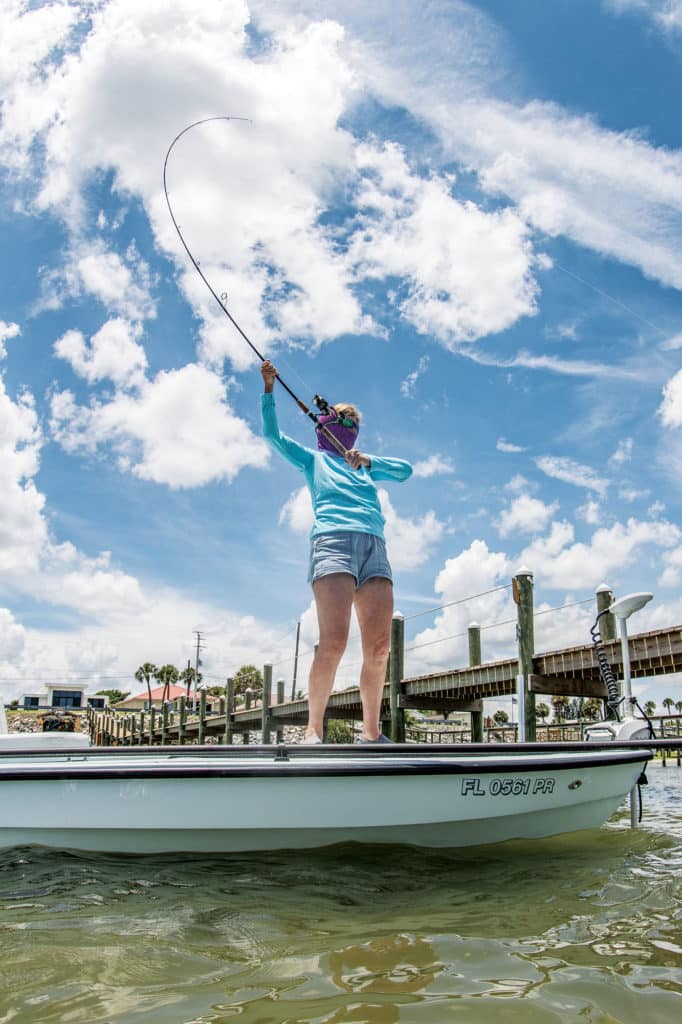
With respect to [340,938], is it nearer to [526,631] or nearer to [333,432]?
[333,432]

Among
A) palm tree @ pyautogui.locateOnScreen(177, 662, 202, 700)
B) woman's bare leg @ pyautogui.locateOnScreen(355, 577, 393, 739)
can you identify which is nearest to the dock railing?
woman's bare leg @ pyautogui.locateOnScreen(355, 577, 393, 739)

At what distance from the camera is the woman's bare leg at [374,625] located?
12.7 feet

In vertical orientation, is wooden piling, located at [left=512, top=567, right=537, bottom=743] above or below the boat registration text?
above

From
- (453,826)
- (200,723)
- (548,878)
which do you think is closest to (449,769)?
(453,826)

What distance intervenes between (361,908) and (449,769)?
27.9 inches

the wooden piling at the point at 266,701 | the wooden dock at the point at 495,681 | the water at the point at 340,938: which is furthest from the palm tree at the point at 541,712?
the water at the point at 340,938

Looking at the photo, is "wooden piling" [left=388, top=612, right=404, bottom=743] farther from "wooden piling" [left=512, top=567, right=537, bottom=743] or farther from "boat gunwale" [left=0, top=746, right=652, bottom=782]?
"boat gunwale" [left=0, top=746, right=652, bottom=782]

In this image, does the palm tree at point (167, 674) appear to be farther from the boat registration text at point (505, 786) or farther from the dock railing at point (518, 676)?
the boat registration text at point (505, 786)

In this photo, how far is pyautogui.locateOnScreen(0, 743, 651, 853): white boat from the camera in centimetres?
276

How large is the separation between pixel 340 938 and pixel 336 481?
2437 millimetres

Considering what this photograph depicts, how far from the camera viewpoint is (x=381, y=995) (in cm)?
152

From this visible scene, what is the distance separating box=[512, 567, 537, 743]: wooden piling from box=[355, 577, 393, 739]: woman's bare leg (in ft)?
19.4

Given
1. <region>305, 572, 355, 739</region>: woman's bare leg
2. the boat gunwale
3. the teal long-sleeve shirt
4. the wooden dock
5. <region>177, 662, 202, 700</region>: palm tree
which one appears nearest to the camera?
the boat gunwale

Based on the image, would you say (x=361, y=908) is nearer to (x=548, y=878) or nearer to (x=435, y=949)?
Answer: (x=435, y=949)
